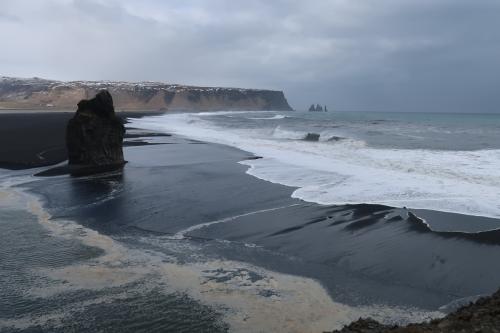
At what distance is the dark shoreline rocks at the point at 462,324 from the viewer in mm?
4863

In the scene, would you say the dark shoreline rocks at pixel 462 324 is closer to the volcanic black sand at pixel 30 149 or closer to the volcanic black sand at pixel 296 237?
the volcanic black sand at pixel 296 237

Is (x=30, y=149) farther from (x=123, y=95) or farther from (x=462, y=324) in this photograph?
(x=123, y=95)

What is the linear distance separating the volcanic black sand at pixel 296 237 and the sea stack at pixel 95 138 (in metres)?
3.11

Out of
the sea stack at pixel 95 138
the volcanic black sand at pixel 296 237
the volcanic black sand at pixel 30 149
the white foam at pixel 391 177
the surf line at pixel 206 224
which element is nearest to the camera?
the volcanic black sand at pixel 296 237

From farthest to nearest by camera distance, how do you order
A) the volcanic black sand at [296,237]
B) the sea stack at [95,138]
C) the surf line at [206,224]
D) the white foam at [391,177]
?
the sea stack at [95,138]
the white foam at [391,177]
the surf line at [206,224]
the volcanic black sand at [296,237]

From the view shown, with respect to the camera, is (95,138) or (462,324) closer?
(462,324)

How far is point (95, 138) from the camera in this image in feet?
67.0

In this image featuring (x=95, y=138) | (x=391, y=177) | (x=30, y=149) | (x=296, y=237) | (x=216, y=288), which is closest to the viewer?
(x=216, y=288)

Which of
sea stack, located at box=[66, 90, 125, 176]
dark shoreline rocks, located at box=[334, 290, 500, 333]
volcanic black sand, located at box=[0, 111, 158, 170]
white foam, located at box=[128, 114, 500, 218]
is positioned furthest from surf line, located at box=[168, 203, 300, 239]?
volcanic black sand, located at box=[0, 111, 158, 170]

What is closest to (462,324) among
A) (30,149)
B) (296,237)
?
(296,237)

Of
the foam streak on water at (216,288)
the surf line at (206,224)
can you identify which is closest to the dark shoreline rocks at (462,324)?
the foam streak on water at (216,288)

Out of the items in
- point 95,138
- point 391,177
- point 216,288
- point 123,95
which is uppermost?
point 123,95

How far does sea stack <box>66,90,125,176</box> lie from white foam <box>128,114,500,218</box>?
6144mm

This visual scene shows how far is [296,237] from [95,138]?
13.2 meters
